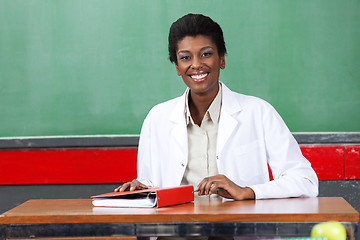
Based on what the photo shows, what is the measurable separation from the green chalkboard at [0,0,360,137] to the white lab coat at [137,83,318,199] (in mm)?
496

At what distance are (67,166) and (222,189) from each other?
132 cm

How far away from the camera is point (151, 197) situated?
65.0 inches

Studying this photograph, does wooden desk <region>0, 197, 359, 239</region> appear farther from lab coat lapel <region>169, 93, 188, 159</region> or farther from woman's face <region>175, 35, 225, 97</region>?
woman's face <region>175, 35, 225, 97</region>

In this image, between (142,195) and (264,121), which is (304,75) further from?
(142,195)

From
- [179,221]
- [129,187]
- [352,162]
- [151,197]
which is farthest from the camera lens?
[352,162]

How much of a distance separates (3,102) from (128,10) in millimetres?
917

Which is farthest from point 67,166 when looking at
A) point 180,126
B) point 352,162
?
point 352,162

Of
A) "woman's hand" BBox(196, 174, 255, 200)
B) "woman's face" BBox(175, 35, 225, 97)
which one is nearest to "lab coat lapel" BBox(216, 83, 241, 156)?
"woman's face" BBox(175, 35, 225, 97)

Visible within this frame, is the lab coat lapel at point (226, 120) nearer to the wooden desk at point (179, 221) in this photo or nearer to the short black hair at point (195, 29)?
the short black hair at point (195, 29)

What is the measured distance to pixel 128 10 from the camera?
279cm

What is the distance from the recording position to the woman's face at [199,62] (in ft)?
7.00

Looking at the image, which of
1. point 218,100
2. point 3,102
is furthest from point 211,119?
point 3,102

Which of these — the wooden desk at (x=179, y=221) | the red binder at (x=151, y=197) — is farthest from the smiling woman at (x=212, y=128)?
the wooden desk at (x=179, y=221)

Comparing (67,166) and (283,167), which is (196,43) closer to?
(283,167)
